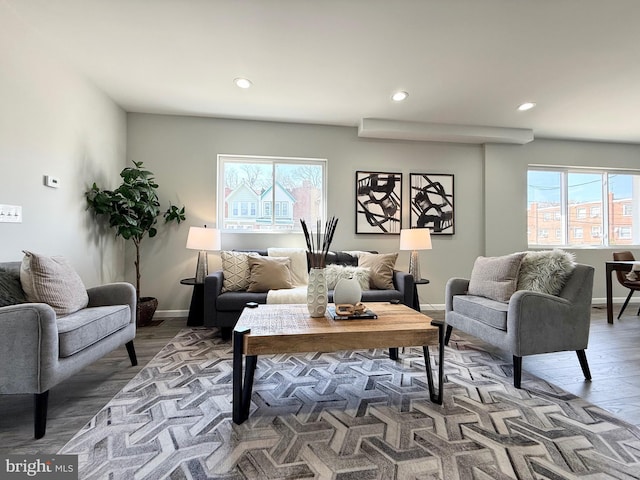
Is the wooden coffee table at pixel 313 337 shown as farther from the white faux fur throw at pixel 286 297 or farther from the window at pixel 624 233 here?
the window at pixel 624 233

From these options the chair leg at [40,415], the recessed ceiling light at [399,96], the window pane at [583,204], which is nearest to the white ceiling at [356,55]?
the recessed ceiling light at [399,96]

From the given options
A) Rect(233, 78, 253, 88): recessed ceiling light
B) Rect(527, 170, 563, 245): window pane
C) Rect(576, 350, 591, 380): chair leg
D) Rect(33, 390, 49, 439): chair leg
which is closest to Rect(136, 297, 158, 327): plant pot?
Rect(33, 390, 49, 439): chair leg

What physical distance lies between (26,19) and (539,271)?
4.22 m

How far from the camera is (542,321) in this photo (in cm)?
198

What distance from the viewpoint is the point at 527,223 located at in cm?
440

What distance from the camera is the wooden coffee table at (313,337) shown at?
1.49 meters

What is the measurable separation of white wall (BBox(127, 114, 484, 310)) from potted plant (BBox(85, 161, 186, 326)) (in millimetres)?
321

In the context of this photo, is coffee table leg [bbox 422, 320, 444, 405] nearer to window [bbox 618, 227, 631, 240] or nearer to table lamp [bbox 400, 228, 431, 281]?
table lamp [bbox 400, 228, 431, 281]

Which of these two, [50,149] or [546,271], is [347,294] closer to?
[546,271]

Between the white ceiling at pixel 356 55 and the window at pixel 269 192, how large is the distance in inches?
25.0

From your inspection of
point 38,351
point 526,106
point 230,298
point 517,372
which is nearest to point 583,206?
point 526,106

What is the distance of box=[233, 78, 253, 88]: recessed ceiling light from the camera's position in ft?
9.47

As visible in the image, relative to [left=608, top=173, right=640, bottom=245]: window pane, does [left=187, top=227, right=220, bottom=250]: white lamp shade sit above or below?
below

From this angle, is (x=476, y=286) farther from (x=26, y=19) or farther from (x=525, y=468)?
(x=26, y=19)
